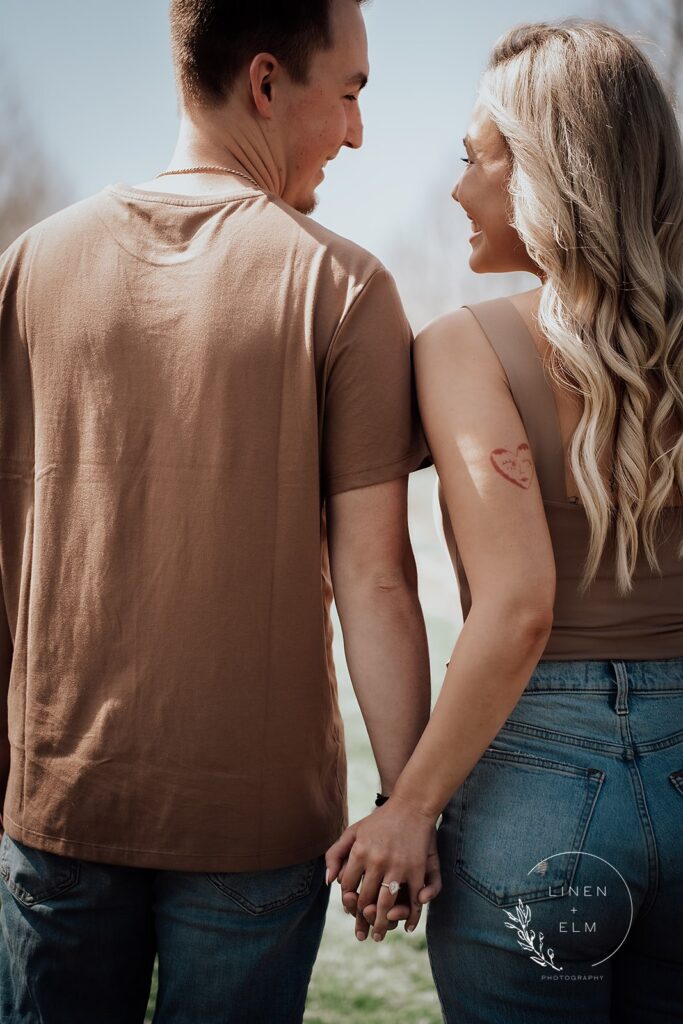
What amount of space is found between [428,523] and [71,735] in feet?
26.9

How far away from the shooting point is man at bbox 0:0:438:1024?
129 cm

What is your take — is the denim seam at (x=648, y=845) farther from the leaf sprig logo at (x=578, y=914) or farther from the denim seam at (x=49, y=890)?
the denim seam at (x=49, y=890)

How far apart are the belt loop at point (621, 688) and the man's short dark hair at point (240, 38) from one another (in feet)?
3.36

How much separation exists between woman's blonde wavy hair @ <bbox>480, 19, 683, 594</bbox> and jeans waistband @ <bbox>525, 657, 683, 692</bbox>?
112 millimetres

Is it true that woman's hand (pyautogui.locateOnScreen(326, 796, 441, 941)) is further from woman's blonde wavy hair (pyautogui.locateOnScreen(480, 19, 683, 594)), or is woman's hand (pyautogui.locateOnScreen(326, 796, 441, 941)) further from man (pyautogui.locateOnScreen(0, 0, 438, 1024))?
woman's blonde wavy hair (pyautogui.locateOnScreen(480, 19, 683, 594))

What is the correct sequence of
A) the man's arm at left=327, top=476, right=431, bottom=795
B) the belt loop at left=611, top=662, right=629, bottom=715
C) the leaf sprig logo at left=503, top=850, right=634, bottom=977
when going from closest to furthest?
1. the leaf sprig logo at left=503, top=850, right=634, bottom=977
2. the belt loop at left=611, top=662, right=629, bottom=715
3. the man's arm at left=327, top=476, right=431, bottom=795

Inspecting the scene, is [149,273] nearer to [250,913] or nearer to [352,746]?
[250,913]

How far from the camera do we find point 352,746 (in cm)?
481

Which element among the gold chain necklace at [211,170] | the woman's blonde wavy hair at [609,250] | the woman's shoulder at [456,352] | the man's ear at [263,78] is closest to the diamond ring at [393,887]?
the woman's blonde wavy hair at [609,250]

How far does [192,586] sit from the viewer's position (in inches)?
50.7

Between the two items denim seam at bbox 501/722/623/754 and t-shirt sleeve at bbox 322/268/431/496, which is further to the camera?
t-shirt sleeve at bbox 322/268/431/496

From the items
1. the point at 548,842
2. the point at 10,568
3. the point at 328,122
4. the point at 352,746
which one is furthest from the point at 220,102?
the point at 352,746

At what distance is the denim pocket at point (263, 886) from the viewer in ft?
4.25

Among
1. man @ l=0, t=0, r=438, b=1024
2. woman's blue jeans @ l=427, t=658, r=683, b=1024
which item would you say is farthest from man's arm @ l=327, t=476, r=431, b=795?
woman's blue jeans @ l=427, t=658, r=683, b=1024
